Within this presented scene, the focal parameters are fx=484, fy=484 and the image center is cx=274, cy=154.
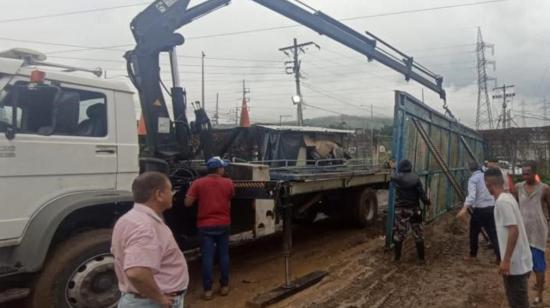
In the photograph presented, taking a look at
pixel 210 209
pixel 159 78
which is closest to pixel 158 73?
pixel 159 78

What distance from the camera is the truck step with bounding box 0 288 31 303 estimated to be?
14.5ft

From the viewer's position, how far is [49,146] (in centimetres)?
456

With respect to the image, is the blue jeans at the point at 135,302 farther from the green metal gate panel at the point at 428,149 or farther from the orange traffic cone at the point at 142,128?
the green metal gate panel at the point at 428,149

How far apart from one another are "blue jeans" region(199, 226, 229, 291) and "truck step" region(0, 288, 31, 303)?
203 cm

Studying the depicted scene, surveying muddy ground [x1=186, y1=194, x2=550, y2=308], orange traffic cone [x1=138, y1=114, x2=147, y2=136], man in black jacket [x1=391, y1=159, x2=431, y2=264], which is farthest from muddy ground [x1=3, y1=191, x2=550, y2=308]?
orange traffic cone [x1=138, y1=114, x2=147, y2=136]

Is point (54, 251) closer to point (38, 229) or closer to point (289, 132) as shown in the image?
point (38, 229)

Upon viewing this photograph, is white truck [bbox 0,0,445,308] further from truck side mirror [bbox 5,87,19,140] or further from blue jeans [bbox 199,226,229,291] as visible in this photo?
blue jeans [bbox 199,226,229,291]

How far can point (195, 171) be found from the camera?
665 cm

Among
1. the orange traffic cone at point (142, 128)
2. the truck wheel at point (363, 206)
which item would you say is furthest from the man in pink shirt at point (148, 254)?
the truck wheel at point (363, 206)

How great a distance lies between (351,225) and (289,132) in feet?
8.72

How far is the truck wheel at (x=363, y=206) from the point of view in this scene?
10430 millimetres

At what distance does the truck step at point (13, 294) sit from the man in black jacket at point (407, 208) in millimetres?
5315

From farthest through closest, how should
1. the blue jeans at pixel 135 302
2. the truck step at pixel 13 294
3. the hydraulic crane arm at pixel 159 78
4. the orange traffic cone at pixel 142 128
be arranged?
the orange traffic cone at pixel 142 128, the hydraulic crane arm at pixel 159 78, the truck step at pixel 13 294, the blue jeans at pixel 135 302

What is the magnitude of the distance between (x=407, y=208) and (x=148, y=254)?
595 cm
